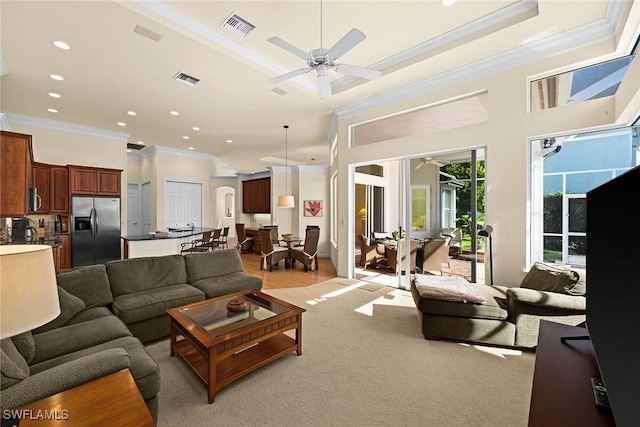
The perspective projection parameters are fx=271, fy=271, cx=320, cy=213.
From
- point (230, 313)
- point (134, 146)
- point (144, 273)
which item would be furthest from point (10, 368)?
point (134, 146)

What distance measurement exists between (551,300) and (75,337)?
4.03 metres

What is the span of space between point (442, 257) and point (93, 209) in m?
7.06

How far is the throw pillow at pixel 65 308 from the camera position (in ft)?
7.32

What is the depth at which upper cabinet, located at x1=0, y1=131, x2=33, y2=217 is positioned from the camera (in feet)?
10.1

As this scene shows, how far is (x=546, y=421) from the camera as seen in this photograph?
3.51 feet

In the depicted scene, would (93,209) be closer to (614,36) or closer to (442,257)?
(442,257)

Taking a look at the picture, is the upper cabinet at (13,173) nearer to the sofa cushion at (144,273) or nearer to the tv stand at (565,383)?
the sofa cushion at (144,273)

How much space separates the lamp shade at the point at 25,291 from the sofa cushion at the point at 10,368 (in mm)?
683

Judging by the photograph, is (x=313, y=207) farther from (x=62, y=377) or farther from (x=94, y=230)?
(x=62, y=377)

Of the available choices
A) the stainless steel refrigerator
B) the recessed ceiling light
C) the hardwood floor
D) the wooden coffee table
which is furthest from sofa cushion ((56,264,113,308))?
the stainless steel refrigerator

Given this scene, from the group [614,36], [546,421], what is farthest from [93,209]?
[614,36]

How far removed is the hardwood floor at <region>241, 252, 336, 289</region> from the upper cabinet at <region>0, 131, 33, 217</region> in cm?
345

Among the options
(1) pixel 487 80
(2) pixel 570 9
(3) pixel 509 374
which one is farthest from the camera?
(1) pixel 487 80

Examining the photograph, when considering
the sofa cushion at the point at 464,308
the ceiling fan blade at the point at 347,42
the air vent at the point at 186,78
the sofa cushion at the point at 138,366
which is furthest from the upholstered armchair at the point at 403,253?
the air vent at the point at 186,78
